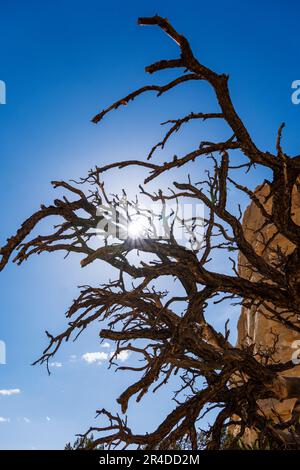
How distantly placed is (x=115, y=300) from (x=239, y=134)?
2691mm

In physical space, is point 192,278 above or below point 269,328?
below

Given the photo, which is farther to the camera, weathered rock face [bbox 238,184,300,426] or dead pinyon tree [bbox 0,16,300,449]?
weathered rock face [bbox 238,184,300,426]

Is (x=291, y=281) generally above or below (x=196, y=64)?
below

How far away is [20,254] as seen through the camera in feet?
15.8

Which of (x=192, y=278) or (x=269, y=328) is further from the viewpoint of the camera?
(x=269, y=328)

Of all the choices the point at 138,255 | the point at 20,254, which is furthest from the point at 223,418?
the point at 20,254

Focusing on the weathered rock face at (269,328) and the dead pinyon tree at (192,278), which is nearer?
the dead pinyon tree at (192,278)

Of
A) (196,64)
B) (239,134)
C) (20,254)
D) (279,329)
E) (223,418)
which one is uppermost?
(279,329)

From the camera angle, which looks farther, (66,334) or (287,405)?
(287,405)

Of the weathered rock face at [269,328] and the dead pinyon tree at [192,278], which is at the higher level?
the weathered rock face at [269,328]

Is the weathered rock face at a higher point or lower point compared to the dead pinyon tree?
higher
